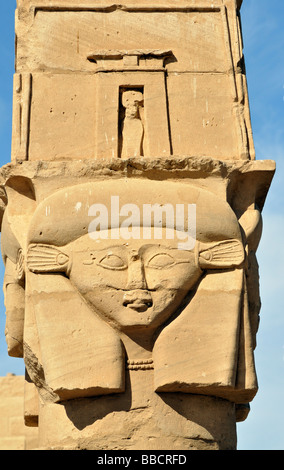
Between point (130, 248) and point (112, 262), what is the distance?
15cm

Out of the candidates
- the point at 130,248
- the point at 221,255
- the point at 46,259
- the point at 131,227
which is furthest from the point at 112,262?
the point at 221,255

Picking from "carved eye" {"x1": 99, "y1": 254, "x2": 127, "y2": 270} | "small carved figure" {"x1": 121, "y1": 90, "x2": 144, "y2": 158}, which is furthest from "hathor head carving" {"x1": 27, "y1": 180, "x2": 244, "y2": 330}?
"small carved figure" {"x1": 121, "y1": 90, "x2": 144, "y2": 158}

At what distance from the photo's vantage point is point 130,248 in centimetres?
689

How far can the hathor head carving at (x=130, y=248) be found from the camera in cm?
681

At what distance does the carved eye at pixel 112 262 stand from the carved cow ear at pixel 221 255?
0.54 metres

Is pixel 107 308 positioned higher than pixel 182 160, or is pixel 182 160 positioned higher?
pixel 182 160

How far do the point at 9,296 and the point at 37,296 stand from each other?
1.68ft

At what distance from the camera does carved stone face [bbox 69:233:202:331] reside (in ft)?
22.2

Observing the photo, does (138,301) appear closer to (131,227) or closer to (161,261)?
(161,261)

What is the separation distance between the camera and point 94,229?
6.96 meters

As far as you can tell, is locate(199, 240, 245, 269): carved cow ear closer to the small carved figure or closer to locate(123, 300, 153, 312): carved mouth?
locate(123, 300, 153, 312): carved mouth

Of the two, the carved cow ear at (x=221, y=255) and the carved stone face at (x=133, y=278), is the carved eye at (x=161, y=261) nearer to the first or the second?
the carved stone face at (x=133, y=278)
